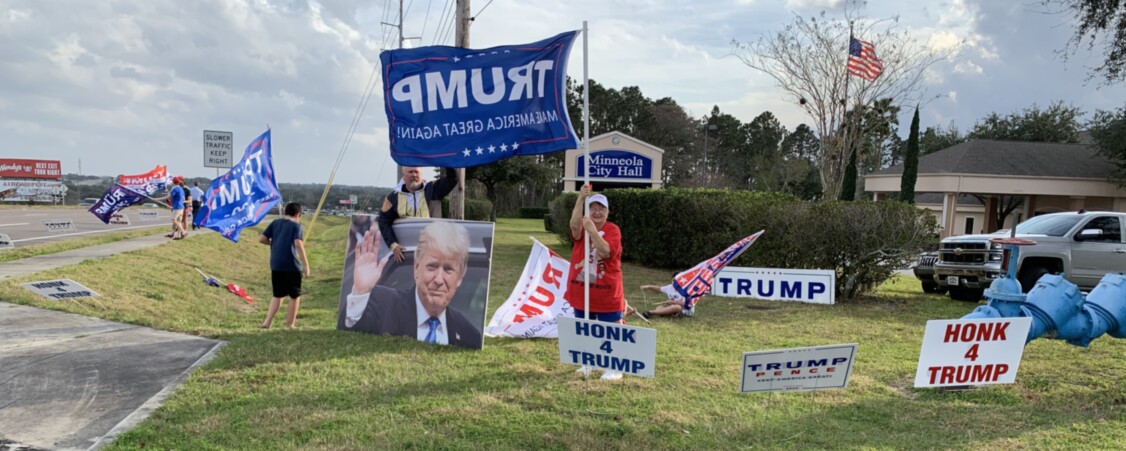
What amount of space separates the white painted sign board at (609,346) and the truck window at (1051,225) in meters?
10.3

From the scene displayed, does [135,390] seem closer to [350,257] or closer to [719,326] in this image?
[350,257]

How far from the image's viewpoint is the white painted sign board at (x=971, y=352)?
496 centimetres

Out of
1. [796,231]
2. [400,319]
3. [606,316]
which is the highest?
[796,231]

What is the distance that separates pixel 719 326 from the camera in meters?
8.52

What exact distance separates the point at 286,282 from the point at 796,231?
8.42m

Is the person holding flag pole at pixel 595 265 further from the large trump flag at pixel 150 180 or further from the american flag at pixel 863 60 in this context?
the large trump flag at pixel 150 180

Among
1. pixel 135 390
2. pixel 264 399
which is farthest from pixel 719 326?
pixel 135 390

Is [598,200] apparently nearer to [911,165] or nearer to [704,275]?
[704,275]

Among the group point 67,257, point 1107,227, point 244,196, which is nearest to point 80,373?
point 244,196

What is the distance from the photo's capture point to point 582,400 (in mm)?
4871

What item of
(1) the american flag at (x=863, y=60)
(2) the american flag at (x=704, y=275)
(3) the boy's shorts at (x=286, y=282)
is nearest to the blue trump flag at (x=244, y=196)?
(3) the boy's shorts at (x=286, y=282)

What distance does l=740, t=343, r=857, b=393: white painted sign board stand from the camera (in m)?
4.14

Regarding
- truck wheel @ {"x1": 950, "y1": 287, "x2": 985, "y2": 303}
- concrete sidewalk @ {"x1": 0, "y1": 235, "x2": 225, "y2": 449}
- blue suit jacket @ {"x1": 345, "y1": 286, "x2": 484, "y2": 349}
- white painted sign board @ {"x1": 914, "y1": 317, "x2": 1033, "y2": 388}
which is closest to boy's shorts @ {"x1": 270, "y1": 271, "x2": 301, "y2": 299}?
blue suit jacket @ {"x1": 345, "y1": 286, "x2": 484, "y2": 349}

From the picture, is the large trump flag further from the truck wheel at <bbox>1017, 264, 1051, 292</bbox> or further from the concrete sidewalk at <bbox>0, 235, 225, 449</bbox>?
the truck wheel at <bbox>1017, 264, 1051, 292</bbox>
